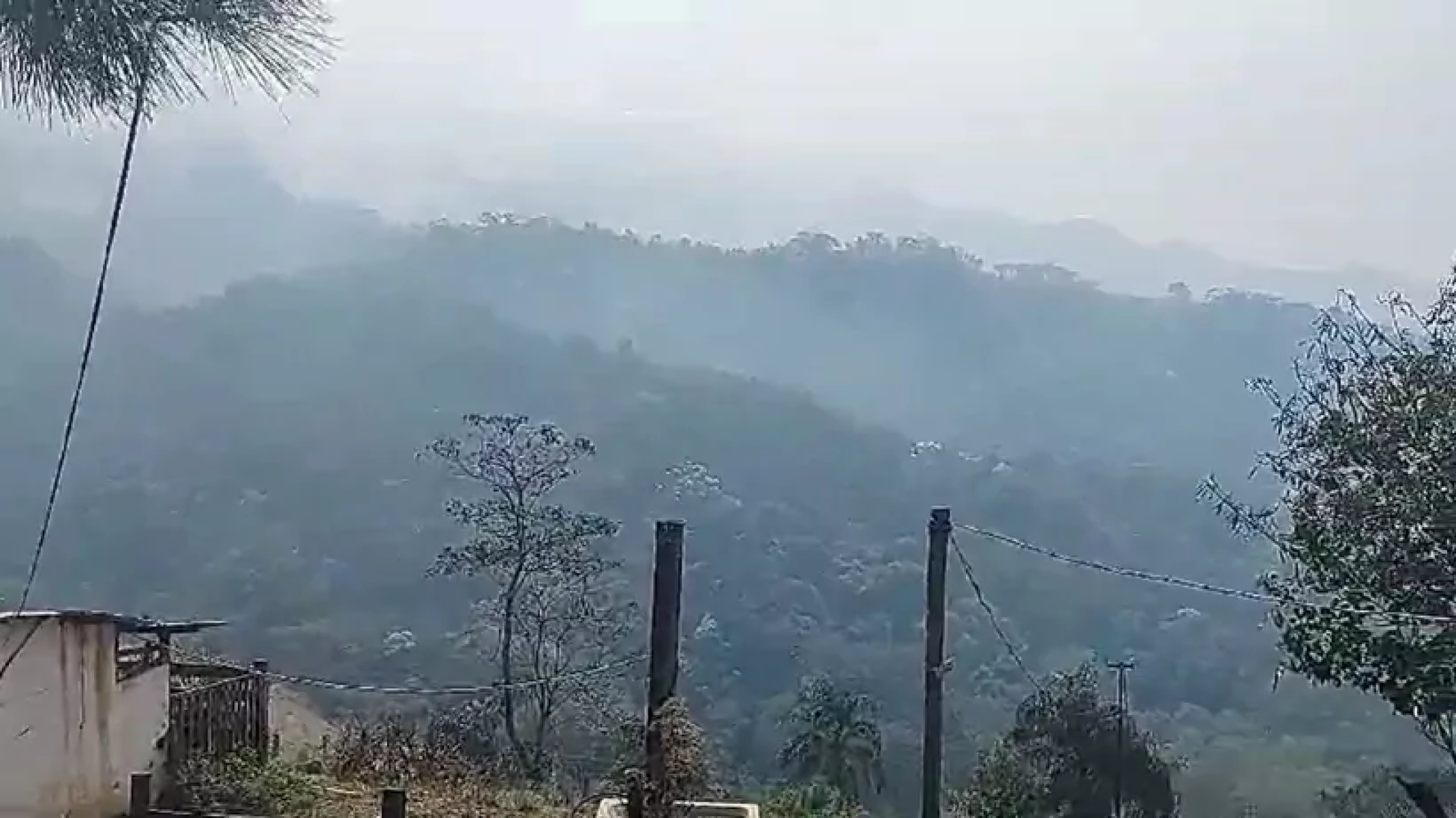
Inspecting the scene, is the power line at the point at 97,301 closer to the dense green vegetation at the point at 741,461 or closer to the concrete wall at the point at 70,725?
the concrete wall at the point at 70,725

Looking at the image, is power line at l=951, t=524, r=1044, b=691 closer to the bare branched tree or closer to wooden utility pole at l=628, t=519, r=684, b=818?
the bare branched tree

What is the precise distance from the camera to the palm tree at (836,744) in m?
12.2

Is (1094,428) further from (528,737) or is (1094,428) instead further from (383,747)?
(383,747)

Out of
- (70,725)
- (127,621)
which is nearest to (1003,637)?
(127,621)

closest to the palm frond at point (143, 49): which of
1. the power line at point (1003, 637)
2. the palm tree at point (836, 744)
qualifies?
the power line at point (1003, 637)

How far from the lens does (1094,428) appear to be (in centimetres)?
2486

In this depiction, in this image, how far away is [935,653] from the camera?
6.48m

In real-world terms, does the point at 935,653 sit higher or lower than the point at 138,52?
lower

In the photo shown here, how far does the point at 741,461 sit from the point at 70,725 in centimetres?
1821

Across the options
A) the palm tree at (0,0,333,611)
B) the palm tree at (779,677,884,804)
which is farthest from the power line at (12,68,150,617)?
the palm tree at (779,677,884,804)

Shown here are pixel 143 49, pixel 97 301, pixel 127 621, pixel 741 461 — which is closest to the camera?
pixel 143 49

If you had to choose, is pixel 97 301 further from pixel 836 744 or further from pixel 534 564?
pixel 836 744

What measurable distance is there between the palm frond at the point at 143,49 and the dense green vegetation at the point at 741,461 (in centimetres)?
550

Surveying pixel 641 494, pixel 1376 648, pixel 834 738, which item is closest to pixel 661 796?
pixel 1376 648
